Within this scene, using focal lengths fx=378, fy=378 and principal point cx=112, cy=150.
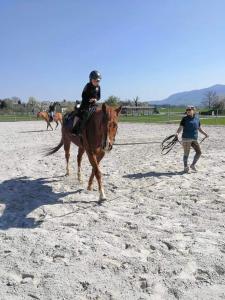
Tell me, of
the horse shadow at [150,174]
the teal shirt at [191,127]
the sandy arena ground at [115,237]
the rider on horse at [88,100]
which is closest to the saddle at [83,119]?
the rider on horse at [88,100]

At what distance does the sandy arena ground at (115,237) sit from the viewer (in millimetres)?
4059

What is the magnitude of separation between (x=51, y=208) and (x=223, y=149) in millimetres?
9212

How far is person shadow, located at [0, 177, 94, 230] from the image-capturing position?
6.20m

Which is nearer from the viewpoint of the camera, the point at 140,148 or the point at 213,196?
the point at 213,196

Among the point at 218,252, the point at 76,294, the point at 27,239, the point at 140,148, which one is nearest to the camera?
the point at 76,294

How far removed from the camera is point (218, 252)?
191 inches

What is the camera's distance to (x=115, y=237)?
5414mm

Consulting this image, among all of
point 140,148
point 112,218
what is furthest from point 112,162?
point 112,218

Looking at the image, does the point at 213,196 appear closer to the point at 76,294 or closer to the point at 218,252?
the point at 218,252

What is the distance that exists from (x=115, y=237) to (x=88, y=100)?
352 centimetres

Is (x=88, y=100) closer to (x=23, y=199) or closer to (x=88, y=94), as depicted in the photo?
(x=88, y=94)

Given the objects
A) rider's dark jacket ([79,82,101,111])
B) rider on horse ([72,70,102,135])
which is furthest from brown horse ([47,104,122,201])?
rider's dark jacket ([79,82,101,111])

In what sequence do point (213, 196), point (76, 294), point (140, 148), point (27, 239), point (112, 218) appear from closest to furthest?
point (76, 294) → point (27, 239) → point (112, 218) → point (213, 196) → point (140, 148)

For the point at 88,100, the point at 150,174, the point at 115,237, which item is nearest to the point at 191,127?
the point at 150,174
